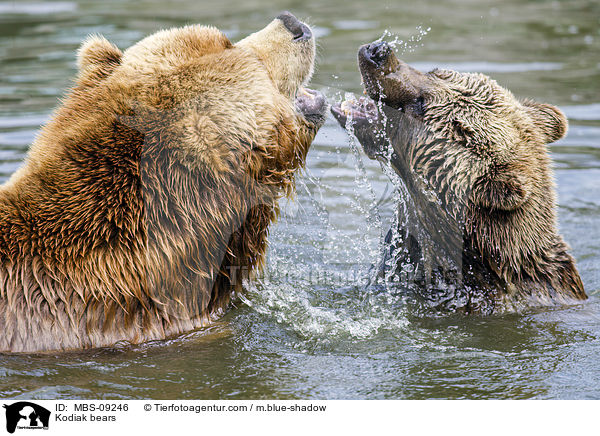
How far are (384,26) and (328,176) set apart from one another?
6.87 meters

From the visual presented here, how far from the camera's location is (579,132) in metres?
9.62

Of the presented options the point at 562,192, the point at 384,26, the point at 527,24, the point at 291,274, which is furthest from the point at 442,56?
the point at 291,274

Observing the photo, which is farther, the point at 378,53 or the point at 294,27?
the point at 378,53

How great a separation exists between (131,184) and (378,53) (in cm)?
207

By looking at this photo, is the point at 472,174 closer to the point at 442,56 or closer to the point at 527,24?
the point at 442,56

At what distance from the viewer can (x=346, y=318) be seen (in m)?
5.17

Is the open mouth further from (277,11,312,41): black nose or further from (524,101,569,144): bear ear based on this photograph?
(524,101,569,144): bear ear

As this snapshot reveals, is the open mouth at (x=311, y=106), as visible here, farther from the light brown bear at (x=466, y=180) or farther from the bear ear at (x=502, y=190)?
the bear ear at (x=502, y=190)

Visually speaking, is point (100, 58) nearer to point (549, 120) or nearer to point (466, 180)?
point (466, 180)

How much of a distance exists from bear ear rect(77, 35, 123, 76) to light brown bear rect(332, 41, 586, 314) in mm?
1694
